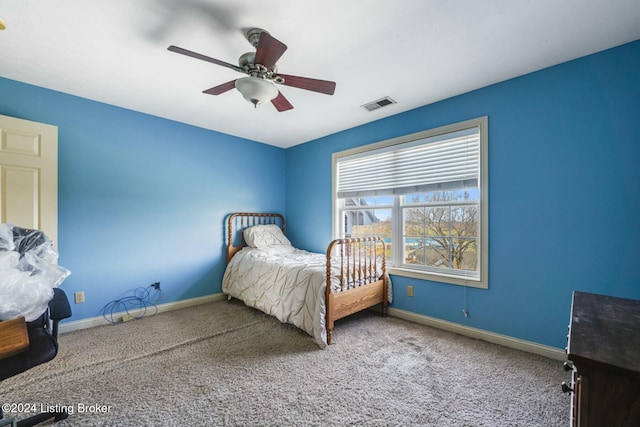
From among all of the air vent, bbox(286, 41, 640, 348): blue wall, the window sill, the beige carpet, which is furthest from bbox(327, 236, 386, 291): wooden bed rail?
the air vent

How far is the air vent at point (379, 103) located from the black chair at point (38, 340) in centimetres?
285

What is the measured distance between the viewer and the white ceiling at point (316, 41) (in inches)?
59.5

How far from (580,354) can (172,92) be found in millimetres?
3244

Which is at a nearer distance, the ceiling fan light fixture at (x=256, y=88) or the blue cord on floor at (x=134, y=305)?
the ceiling fan light fixture at (x=256, y=88)

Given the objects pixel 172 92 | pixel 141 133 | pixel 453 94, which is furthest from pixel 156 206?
pixel 453 94

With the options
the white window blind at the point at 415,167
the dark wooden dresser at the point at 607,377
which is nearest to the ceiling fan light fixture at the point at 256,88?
the white window blind at the point at 415,167

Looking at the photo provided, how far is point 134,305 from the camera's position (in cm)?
295

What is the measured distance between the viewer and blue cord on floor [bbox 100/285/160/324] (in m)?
2.78

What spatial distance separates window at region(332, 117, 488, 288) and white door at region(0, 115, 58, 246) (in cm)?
311

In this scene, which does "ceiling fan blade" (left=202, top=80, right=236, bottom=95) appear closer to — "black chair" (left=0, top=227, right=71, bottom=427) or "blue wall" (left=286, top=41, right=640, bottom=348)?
"black chair" (left=0, top=227, right=71, bottom=427)

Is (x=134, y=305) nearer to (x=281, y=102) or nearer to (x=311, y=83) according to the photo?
(x=281, y=102)

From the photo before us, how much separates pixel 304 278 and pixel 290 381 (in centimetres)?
89

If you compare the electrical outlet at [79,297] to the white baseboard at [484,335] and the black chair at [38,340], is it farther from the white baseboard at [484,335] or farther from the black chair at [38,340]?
the white baseboard at [484,335]

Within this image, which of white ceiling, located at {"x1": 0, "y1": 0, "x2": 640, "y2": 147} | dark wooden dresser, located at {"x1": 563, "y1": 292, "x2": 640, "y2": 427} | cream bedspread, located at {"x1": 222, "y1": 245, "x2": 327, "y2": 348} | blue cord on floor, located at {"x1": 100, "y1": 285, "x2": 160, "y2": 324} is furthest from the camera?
blue cord on floor, located at {"x1": 100, "y1": 285, "x2": 160, "y2": 324}
